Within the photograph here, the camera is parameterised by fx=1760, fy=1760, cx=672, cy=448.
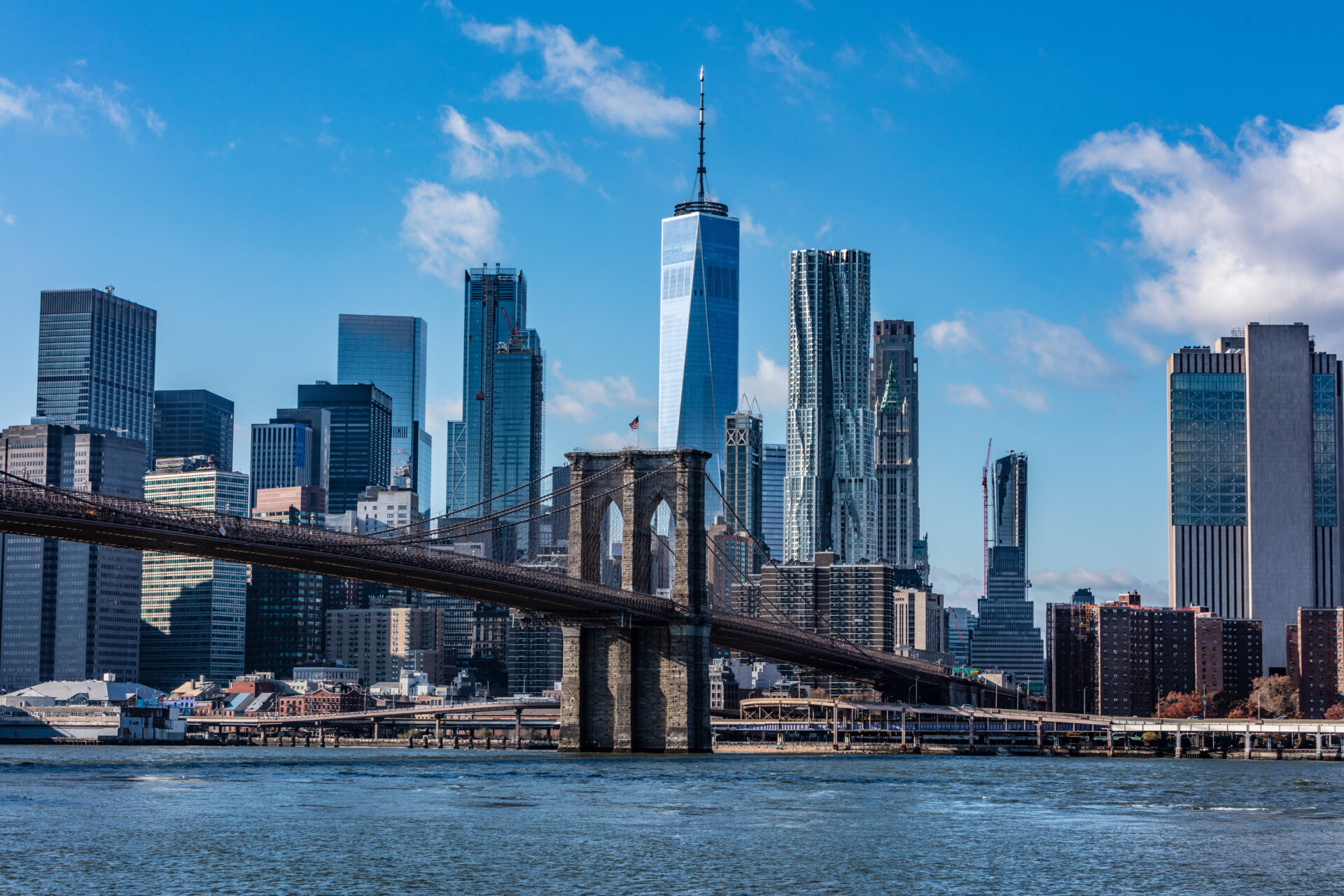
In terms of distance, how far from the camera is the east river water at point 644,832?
37312 mm

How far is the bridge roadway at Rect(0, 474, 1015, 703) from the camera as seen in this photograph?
2307 inches

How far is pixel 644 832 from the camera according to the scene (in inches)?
1806

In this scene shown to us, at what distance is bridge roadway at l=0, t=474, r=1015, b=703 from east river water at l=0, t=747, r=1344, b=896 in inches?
324

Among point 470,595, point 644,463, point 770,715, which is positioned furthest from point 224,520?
point 770,715

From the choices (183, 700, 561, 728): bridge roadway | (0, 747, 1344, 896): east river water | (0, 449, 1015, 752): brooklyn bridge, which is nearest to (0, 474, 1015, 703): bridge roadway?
(0, 449, 1015, 752): brooklyn bridge

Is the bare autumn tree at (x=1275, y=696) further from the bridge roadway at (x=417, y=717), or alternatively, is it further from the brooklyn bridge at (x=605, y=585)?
the brooklyn bridge at (x=605, y=585)

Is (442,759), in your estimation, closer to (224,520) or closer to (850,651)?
(224,520)

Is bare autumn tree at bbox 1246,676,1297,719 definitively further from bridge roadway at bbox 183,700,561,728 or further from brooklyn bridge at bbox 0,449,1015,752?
brooklyn bridge at bbox 0,449,1015,752

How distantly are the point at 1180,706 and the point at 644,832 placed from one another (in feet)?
469

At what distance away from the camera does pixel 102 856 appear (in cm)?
3956

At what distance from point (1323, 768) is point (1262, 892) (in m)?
60.7

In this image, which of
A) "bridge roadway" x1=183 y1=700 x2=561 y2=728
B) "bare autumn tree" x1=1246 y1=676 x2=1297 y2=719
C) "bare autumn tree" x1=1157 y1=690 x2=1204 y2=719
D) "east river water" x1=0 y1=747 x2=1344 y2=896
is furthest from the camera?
"bare autumn tree" x1=1157 y1=690 x2=1204 y2=719

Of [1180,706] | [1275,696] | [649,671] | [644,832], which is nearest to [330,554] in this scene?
[649,671]

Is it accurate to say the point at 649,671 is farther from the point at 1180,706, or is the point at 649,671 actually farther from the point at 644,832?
the point at 1180,706
